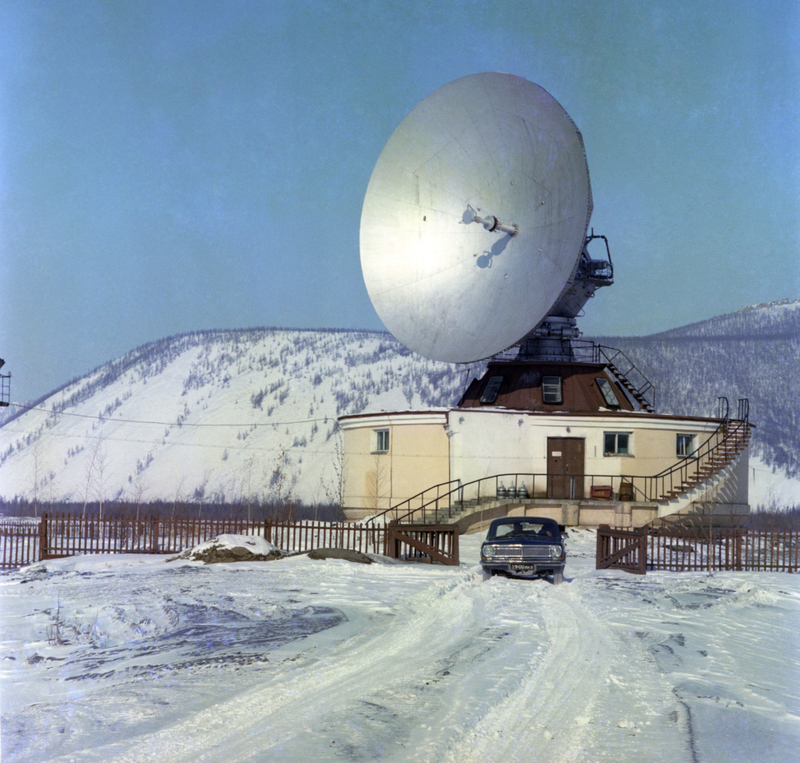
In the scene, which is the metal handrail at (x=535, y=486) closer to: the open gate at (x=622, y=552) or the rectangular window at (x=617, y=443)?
the rectangular window at (x=617, y=443)

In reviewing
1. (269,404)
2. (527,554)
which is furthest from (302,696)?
(269,404)

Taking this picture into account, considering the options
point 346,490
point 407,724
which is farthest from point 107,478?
point 407,724

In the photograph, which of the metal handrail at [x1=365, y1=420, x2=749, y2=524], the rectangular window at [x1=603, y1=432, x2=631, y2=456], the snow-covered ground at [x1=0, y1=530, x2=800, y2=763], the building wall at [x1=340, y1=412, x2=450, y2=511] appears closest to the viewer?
the snow-covered ground at [x1=0, y1=530, x2=800, y2=763]

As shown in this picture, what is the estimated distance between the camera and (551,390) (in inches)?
1618

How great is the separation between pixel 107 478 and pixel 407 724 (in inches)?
3794

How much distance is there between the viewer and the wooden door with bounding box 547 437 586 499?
3866 centimetres

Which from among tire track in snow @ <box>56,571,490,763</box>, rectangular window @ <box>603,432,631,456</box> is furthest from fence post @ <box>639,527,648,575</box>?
rectangular window @ <box>603,432,631,456</box>

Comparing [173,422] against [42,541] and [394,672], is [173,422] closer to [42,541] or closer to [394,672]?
[42,541]

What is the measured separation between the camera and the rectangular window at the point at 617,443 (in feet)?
130

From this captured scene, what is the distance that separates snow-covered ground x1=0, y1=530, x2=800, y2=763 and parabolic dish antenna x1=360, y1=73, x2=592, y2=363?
41.4ft

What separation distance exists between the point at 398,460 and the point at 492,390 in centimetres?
625

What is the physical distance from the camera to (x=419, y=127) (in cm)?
3181

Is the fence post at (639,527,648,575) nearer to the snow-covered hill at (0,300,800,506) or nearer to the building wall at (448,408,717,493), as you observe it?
the building wall at (448,408,717,493)

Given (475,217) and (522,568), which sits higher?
(475,217)
